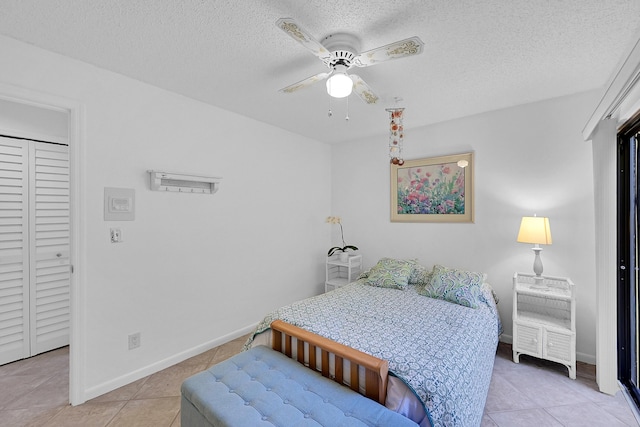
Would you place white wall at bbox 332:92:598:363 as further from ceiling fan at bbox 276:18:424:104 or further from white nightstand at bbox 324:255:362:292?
ceiling fan at bbox 276:18:424:104

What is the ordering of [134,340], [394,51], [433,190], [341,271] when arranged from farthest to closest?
A: [341,271] < [433,190] < [134,340] < [394,51]

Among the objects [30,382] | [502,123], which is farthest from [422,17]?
[30,382]

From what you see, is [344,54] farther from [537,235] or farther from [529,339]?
[529,339]

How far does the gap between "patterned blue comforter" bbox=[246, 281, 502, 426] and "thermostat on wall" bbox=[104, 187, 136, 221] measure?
1.42 meters

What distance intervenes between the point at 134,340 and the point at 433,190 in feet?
11.0

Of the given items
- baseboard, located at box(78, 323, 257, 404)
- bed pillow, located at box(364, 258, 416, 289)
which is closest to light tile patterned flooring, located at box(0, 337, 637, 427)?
baseboard, located at box(78, 323, 257, 404)

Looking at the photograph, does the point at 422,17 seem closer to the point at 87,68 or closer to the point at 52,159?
the point at 87,68

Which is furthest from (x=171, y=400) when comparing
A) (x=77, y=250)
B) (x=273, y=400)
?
(x=77, y=250)

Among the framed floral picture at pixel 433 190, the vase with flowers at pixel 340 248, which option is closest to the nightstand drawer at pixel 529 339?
the framed floral picture at pixel 433 190

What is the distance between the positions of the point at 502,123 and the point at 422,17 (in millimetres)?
1898

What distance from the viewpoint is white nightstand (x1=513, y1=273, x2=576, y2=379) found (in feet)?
7.49

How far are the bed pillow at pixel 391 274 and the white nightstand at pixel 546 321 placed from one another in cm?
98

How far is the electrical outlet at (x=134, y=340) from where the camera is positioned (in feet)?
7.53

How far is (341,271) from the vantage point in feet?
13.7
